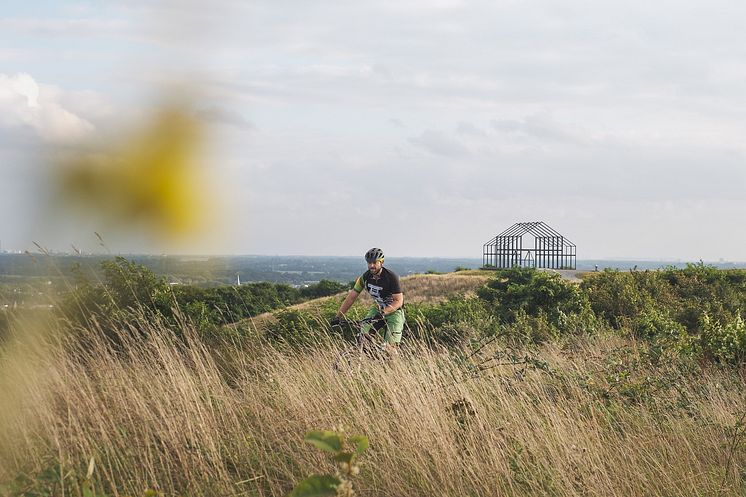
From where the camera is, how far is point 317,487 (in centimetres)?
355

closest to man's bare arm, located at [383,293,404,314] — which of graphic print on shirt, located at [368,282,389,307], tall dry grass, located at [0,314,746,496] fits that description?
graphic print on shirt, located at [368,282,389,307]

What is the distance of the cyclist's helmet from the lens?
30.6 ft

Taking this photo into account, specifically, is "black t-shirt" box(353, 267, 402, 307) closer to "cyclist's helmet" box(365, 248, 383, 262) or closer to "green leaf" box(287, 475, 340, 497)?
"cyclist's helmet" box(365, 248, 383, 262)

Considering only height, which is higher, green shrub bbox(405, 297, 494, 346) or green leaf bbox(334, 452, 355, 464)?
green leaf bbox(334, 452, 355, 464)

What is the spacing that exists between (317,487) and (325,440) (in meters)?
0.20

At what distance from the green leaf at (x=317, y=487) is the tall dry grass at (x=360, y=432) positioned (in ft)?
3.22

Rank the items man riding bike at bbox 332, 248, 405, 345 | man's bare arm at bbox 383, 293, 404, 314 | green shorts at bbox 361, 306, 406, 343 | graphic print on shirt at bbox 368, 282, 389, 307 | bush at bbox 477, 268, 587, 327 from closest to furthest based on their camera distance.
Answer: man's bare arm at bbox 383, 293, 404, 314
green shorts at bbox 361, 306, 406, 343
man riding bike at bbox 332, 248, 405, 345
graphic print on shirt at bbox 368, 282, 389, 307
bush at bbox 477, 268, 587, 327

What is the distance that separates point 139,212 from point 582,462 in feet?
11.3

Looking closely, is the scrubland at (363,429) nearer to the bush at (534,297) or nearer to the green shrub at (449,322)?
the green shrub at (449,322)

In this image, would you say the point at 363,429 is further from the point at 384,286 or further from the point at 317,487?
the point at 384,286

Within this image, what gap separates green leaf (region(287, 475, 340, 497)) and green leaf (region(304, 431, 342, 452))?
0.43 feet

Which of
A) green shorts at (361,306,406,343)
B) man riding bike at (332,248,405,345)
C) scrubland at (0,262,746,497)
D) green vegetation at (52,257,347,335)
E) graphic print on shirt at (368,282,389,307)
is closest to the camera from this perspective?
scrubland at (0,262,746,497)

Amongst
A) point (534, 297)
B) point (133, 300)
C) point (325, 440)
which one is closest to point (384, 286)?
point (133, 300)

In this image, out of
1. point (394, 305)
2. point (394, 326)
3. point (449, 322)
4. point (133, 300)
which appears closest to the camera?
point (394, 305)
